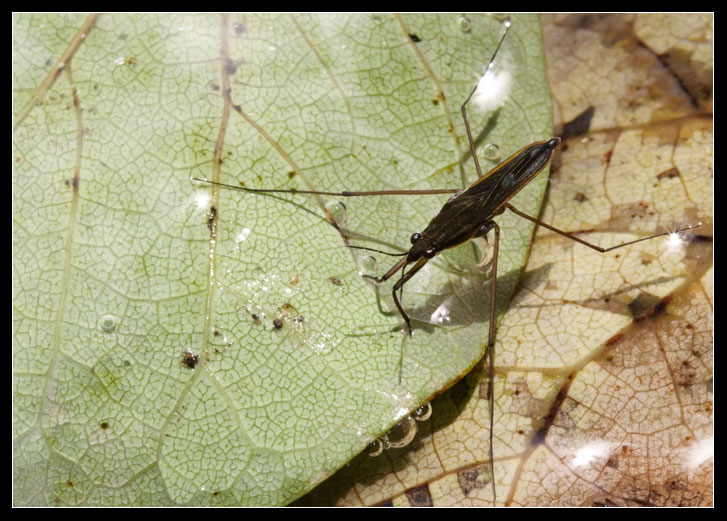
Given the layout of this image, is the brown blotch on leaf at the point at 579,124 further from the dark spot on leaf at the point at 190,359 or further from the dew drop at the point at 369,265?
the dark spot on leaf at the point at 190,359

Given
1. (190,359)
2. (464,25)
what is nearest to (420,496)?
(190,359)

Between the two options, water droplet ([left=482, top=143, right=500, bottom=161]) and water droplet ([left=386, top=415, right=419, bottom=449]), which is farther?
water droplet ([left=482, top=143, right=500, bottom=161])

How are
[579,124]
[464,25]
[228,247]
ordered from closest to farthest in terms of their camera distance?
[228,247], [464,25], [579,124]

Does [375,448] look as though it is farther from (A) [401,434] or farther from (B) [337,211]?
(B) [337,211]

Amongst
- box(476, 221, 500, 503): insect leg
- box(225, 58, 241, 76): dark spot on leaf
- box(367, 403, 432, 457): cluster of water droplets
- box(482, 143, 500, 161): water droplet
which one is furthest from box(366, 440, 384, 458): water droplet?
box(225, 58, 241, 76): dark spot on leaf

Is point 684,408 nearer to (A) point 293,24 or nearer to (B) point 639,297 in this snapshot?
(B) point 639,297

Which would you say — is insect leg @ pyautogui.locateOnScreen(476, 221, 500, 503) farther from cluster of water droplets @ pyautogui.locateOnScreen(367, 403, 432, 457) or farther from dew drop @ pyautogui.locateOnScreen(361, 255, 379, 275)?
dew drop @ pyautogui.locateOnScreen(361, 255, 379, 275)

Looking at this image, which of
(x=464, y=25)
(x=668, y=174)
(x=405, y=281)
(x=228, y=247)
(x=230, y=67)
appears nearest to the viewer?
(x=228, y=247)
